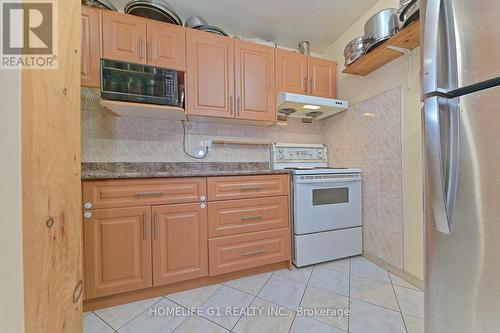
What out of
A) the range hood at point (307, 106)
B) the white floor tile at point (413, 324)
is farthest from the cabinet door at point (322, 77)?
the white floor tile at point (413, 324)

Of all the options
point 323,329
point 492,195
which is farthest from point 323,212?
point 492,195

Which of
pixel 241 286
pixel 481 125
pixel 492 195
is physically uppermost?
pixel 481 125

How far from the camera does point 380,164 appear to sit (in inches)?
72.5

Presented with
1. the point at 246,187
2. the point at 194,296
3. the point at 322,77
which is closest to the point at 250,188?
the point at 246,187

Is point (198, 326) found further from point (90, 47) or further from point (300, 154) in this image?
point (90, 47)

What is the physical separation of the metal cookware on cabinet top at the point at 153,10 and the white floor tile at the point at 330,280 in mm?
2393

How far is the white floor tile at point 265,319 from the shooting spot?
3.70ft

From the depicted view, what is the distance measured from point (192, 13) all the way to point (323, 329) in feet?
8.84

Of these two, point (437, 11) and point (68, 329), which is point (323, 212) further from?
point (68, 329)

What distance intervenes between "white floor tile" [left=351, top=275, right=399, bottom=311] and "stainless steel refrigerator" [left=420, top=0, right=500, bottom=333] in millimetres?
834

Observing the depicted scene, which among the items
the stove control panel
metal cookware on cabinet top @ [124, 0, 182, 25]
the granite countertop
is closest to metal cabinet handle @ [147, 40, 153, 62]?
metal cookware on cabinet top @ [124, 0, 182, 25]

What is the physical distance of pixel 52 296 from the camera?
1.54ft

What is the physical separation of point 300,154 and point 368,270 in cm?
130

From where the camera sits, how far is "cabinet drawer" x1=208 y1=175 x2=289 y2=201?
1564 millimetres
